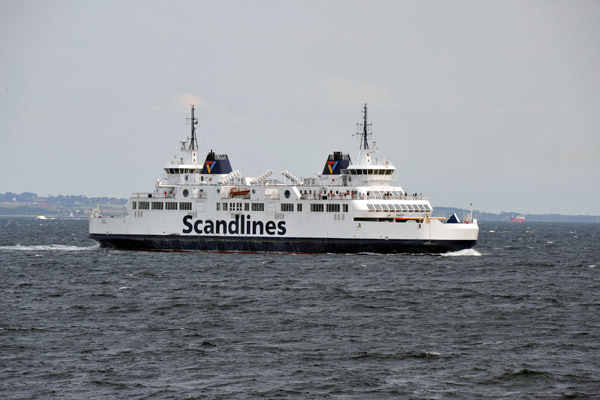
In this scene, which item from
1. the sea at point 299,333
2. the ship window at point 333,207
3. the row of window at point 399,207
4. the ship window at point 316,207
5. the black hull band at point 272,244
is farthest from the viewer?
the ship window at point 316,207

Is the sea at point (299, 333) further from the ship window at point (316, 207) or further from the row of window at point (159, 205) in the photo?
the row of window at point (159, 205)

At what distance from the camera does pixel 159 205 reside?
207ft

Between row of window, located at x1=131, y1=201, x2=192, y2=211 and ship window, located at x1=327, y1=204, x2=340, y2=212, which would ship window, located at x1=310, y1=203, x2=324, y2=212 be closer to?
ship window, located at x1=327, y1=204, x2=340, y2=212

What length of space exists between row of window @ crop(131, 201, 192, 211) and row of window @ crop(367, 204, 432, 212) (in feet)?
46.6

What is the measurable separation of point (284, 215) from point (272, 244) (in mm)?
2338

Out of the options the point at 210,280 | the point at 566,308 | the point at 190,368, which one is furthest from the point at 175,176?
the point at 190,368

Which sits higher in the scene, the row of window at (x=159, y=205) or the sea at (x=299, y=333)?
the row of window at (x=159, y=205)

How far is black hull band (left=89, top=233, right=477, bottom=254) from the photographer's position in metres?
56.8

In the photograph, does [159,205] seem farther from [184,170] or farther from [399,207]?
[399,207]

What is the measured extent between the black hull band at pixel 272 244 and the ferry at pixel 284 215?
0.07 m

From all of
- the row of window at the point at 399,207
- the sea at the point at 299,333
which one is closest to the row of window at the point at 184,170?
the sea at the point at 299,333

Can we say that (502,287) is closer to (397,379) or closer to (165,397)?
(397,379)

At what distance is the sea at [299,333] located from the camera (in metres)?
22.0

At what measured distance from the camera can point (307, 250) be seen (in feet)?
Answer: 196
